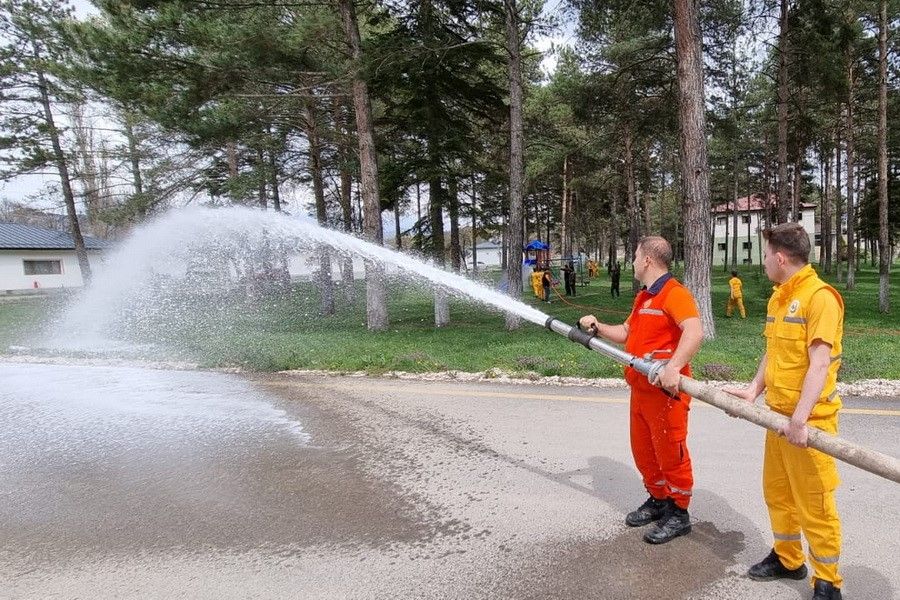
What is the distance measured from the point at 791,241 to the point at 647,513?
1872mm

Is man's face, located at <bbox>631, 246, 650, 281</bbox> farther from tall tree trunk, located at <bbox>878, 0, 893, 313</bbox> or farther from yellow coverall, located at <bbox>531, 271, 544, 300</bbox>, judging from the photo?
yellow coverall, located at <bbox>531, 271, 544, 300</bbox>

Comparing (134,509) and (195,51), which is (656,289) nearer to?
(134,509)

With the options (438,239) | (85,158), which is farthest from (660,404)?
(85,158)

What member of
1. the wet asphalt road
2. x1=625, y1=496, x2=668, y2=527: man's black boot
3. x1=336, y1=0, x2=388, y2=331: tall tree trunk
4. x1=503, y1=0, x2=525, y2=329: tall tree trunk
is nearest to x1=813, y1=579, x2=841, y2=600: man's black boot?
the wet asphalt road

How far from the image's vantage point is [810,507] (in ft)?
8.79

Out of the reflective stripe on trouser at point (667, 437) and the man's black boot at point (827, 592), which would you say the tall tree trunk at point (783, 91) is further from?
the man's black boot at point (827, 592)

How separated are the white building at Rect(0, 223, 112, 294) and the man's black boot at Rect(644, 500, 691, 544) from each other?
44423 mm

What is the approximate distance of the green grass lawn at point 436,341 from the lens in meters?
8.29

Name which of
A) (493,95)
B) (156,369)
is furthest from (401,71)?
(156,369)

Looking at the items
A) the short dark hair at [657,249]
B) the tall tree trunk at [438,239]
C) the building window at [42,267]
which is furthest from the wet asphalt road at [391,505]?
the building window at [42,267]

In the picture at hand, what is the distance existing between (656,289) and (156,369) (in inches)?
343

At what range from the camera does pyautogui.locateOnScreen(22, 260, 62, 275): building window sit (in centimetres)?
3788

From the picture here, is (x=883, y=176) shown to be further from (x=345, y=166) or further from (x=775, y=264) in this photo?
(x=775, y=264)

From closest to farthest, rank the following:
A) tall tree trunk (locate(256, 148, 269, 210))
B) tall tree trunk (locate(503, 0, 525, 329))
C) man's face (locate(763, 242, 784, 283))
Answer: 1. man's face (locate(763, 242, 784, 283))
2. tall tree trunk (locate(503, 0, 525, 329))
3. tall tree trunk (locate(256, 148, 269, 210))
